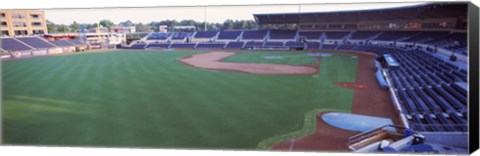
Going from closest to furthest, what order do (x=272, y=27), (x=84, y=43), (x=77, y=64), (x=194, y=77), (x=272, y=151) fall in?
(x=272, y=151) → (x=194, y=77) → (x=77, y=64) → (x=84, y=43) → (x=272, y=27)

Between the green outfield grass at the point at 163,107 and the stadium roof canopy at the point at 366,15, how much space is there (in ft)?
32.2

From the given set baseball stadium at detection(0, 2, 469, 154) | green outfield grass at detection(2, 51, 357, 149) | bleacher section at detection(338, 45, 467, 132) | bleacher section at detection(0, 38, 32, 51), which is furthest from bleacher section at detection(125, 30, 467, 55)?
bleacher section at detection(0, 38, 32, 51)

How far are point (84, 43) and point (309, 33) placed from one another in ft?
94.4

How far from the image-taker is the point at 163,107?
12773 millimetres

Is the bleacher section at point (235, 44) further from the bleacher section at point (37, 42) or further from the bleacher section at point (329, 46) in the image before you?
the bleacher section at point (37, 42)

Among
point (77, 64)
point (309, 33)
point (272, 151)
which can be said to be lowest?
point (272, 151)

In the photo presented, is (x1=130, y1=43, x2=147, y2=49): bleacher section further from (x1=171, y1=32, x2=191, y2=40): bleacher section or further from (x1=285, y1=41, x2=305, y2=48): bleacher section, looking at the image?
(x1=285, y1=41, x2=305, y2=48): bleacher section

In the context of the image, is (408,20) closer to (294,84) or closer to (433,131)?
(294,84)

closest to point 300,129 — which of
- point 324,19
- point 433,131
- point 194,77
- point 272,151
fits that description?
point 272,151

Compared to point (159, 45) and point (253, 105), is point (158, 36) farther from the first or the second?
point (253, 105)

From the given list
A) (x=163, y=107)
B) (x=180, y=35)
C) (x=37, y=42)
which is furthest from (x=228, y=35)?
(x=163, y=107)

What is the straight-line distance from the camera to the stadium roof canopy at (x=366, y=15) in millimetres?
24919

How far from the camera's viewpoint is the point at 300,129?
10250 millimetres

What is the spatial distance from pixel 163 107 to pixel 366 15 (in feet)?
92.5
